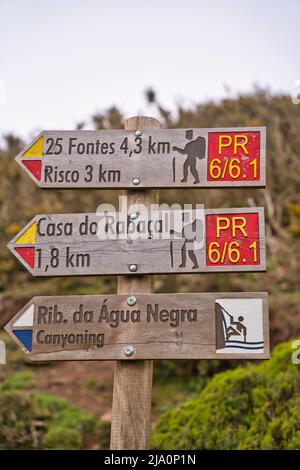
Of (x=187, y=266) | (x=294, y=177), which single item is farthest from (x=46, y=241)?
(x=294, y=177)

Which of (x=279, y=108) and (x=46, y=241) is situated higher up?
(x=279, y=108)

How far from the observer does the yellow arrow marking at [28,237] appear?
10.8 ft

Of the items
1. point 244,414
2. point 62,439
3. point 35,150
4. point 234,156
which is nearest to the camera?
point 234,156

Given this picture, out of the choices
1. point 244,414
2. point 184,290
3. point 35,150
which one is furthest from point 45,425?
point 35,150

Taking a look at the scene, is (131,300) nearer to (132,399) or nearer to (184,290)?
(132,399)

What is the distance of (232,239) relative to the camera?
10.3 feet

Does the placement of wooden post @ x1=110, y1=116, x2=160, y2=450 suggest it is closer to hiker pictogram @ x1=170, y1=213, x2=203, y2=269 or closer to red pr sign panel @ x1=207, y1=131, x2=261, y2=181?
hiker pictogram @ x1=170, y1=213, x2=203, y2=269

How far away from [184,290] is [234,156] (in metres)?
5.25

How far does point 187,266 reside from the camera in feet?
10.3

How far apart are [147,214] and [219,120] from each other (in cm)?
1035

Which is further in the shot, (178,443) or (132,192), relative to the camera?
(178,443)

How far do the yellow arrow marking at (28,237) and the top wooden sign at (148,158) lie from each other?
0.95ft

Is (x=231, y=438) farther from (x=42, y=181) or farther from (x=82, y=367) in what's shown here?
(x=82, y=367)

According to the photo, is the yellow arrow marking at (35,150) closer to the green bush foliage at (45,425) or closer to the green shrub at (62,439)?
the green bush foliage at (45,425)
